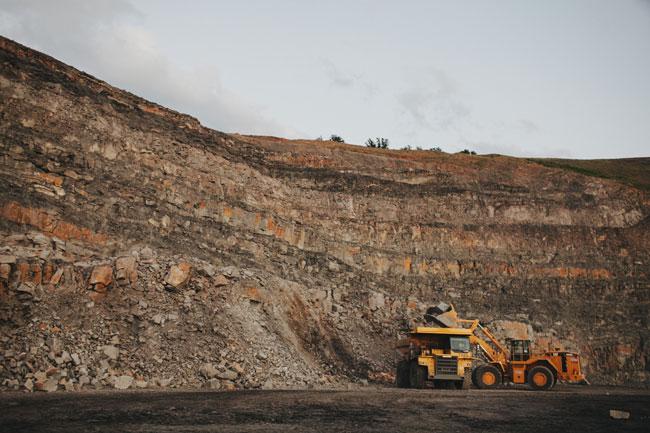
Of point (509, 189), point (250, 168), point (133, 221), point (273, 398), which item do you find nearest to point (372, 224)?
point (250, 168)

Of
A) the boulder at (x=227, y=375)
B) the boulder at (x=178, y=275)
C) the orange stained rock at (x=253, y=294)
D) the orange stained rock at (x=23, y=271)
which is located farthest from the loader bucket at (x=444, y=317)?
the orange stained rock at (x=23, y=271)

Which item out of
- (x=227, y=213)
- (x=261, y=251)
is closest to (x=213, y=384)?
(x=261, y=251)

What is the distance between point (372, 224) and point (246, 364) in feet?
49.0

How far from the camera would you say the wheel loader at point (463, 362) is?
59.5ft

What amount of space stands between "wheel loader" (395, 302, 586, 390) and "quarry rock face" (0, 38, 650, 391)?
8.36 feet

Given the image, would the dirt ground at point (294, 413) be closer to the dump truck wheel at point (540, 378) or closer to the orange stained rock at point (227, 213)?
the dump truck wheel at point (540, 378)

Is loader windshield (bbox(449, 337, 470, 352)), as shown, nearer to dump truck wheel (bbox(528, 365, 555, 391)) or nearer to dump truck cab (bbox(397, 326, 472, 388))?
dump truck cab (bbox(397, 326, 472, 388))

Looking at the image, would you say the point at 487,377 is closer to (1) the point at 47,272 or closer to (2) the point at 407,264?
(2) the point at 407,264

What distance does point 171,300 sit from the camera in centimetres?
1738

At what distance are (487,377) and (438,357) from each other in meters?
2.40

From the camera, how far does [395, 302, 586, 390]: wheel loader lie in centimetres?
1812

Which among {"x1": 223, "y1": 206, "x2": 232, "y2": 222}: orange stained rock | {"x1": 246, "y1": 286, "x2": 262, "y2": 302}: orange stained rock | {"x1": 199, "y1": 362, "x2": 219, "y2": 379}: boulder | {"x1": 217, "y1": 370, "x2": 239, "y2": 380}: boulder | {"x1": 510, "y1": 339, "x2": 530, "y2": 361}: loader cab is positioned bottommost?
{"x1": 217, "y1": 370, "x2": 239, "y2": 380}: boulder

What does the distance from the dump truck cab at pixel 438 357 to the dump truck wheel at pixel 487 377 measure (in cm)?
88

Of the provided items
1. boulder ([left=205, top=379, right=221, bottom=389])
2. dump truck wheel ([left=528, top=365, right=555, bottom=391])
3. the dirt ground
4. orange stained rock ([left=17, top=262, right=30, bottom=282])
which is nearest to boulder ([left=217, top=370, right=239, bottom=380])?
boulder ([left=205, top=379, right=221, bottom=389])
